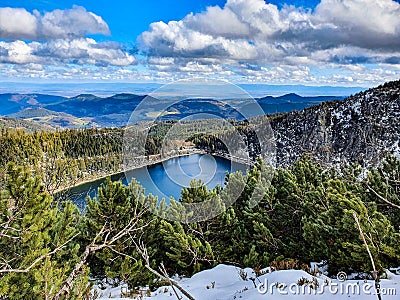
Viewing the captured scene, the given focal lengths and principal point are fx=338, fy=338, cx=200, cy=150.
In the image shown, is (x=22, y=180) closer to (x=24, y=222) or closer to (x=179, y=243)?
(x=24, y=222)

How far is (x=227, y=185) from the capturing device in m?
14.8

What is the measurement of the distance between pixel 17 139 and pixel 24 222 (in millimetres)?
105390

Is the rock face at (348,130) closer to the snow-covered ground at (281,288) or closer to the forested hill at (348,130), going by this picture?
the forested hill at (348,130)

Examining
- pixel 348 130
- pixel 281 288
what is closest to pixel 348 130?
pixel 348 130

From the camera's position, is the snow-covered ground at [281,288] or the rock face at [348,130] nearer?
the snow-covered ground at [281,288]

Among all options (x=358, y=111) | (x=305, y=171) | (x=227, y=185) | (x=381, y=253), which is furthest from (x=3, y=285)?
(x=358, y=111)

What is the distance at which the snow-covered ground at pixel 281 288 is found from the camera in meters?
5.50

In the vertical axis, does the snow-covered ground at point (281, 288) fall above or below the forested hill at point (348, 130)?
above

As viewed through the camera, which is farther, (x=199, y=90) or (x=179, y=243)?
(x=179, y=243)

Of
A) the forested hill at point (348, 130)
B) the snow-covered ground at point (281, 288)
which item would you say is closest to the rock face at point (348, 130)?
the forested hill at point (348, 130)

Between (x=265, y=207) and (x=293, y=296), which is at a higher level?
(x=293, y=296)

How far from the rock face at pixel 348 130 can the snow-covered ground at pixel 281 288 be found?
5496cm

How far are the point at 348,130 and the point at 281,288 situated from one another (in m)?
75.6

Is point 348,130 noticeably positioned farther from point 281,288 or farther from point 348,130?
point 281,288
